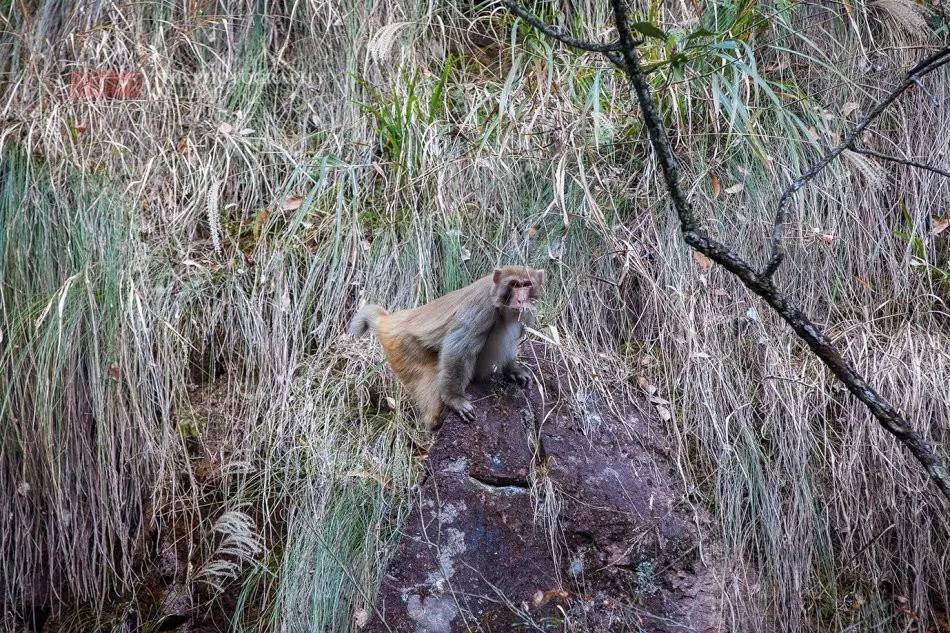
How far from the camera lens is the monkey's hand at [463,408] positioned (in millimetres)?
3383

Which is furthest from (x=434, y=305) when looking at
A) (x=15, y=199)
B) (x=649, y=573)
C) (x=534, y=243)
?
(x=15, y=199)

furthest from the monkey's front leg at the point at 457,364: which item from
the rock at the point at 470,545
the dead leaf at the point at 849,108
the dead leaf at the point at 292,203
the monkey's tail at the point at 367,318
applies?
the dead leaf at the point at 849,108

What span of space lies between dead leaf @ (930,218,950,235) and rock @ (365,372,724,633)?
2.05 metres

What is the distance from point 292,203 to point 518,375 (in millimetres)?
1749

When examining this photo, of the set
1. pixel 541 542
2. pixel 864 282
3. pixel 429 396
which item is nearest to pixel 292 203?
pixel 429 396

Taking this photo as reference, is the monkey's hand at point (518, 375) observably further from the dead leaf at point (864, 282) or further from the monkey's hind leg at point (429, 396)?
the dead leaf at point (864, 282)

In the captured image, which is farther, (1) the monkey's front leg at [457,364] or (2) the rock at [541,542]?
(1) the monkey's front leg at [457,364]

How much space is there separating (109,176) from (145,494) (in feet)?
5.71

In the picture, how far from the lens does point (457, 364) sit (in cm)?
350

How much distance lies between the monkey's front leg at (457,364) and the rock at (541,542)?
0.09 m

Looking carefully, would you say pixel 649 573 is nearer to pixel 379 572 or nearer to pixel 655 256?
pixel 379 572

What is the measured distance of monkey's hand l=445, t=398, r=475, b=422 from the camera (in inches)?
133

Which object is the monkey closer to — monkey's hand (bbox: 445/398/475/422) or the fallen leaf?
monkey's hand (bbox: 445/398/475/422)

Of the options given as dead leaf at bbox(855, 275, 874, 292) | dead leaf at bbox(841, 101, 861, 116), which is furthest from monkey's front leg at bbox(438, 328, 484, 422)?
dead leaf at bbox(841, 101, 861, 116)
